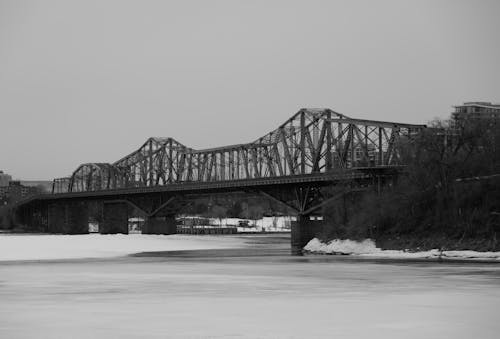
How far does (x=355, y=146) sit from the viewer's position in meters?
124

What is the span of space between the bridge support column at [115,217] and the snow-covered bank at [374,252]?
93006mm

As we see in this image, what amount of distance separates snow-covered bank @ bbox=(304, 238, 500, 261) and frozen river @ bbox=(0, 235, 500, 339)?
65.1 ft

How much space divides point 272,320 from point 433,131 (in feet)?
210

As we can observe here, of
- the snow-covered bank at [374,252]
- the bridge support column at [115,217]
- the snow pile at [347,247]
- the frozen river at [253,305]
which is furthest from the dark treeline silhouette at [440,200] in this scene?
the bridge support column at [115,217]

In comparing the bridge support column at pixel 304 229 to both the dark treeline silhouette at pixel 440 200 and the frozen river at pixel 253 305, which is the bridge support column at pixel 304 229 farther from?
the frozen river at pixel 253 305

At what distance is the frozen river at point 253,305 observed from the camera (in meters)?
24.3

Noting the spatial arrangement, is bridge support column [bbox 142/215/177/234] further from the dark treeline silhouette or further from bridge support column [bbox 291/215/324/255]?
the dark treeline silhouette

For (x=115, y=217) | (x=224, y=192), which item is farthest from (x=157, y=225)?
(x=224, y=192)

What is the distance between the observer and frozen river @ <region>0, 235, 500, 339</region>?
2434 centimetres

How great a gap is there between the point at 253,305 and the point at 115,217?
6071 inches

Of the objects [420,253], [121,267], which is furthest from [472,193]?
[121,267]

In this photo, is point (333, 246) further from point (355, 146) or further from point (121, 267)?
point (355, 146)

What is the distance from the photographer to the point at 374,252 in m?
77.2

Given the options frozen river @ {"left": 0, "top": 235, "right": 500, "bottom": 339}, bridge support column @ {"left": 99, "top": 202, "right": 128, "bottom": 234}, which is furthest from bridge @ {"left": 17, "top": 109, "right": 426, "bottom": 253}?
frozen river @ {"left": 0, "top": 235, "right": 500, "bottom": 339}
